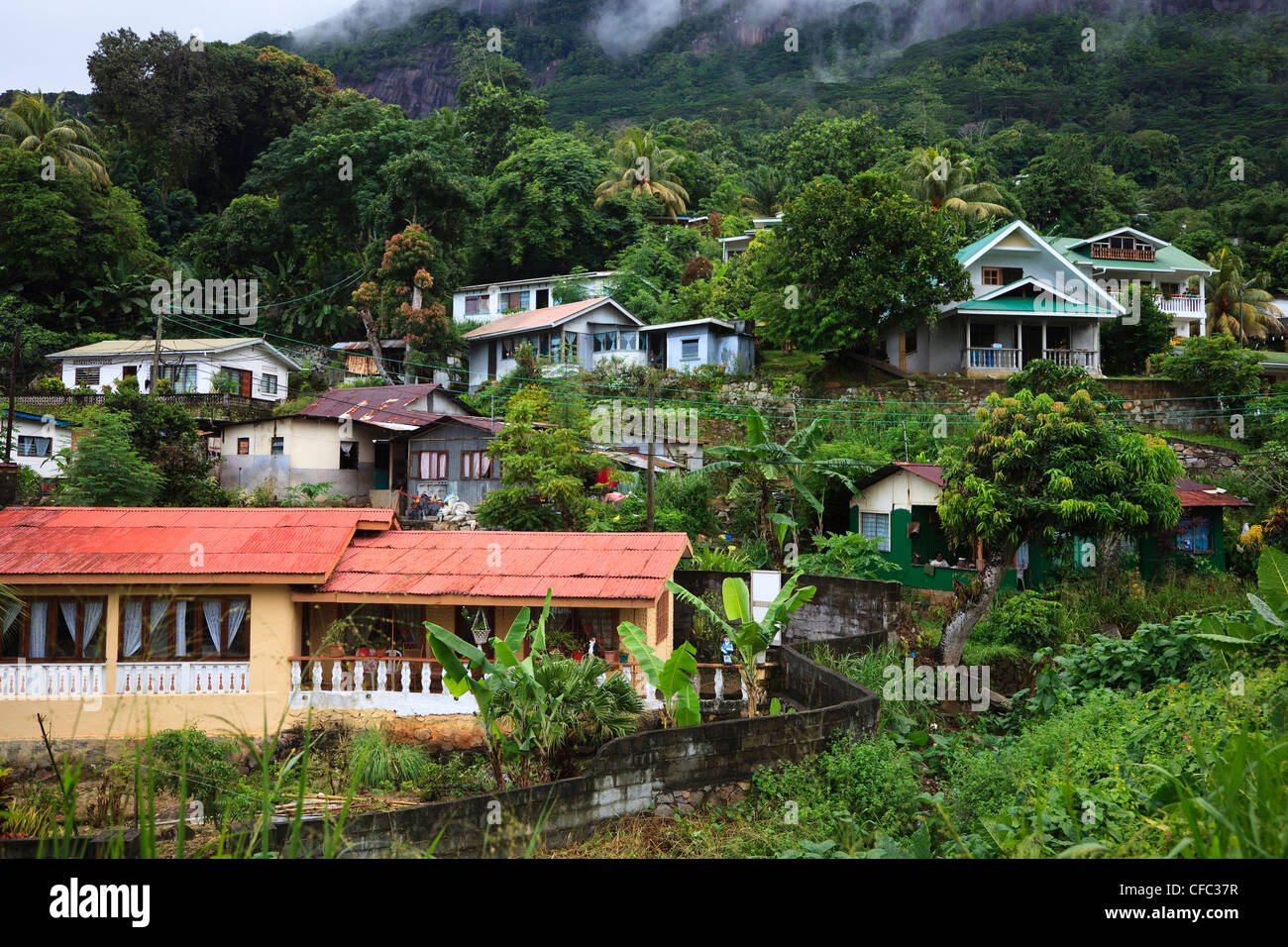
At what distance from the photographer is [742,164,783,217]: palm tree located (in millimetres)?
45438

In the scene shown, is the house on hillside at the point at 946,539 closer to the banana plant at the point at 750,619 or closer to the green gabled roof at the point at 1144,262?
the banana plant at the point at 750,619

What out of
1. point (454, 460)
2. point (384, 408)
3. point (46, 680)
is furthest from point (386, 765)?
point (384, 408)

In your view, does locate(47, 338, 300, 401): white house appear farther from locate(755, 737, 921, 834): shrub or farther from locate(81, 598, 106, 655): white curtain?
locate(755, 737, 921, 834): shrub

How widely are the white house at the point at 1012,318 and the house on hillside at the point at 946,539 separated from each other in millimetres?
10477

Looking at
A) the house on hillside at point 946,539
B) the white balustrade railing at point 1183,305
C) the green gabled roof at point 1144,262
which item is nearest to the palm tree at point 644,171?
the green gabled roof at point 1144,262

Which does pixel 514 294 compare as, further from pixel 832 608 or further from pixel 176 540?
pixel 176 540

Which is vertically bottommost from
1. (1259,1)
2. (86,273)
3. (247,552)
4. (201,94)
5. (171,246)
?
(247,552)

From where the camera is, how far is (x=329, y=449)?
25.9 meters

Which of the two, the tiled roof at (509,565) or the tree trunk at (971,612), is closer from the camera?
the tiled roof at (509,565)

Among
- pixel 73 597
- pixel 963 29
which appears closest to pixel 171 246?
pixel 73 597

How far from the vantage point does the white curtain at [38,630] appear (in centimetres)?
1157

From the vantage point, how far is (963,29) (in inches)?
4060

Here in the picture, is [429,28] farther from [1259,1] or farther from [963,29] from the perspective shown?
[1259,1]
